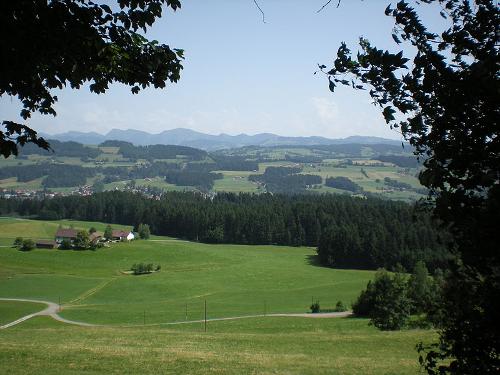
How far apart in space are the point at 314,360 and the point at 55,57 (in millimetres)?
15697

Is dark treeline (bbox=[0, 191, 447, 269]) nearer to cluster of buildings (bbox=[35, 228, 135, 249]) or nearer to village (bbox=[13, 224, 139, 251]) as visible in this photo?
cluster of buildings (bbox=[35, 228, 135, 249])

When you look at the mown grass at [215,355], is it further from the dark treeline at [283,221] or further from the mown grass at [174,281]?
the dark treeline at [283,221]

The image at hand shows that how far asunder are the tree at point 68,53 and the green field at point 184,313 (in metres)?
10.9

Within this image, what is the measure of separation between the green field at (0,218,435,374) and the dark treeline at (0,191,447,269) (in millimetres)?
6218

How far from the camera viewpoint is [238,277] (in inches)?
2817

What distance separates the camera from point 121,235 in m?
99.1

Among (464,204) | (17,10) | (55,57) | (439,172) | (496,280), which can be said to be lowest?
(496,280)

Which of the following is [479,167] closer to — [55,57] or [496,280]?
[496,280]

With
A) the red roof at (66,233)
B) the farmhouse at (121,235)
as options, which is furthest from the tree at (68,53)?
the farmhouse at (121,235)

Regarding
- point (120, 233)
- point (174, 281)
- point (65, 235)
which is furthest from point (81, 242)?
point (174, 281)

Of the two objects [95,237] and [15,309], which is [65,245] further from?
[15,309]

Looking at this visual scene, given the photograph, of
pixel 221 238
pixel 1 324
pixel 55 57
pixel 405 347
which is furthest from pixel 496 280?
pixel 221 238

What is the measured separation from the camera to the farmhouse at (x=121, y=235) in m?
97.7

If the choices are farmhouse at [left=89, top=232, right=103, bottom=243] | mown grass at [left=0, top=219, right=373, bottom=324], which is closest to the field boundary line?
mown grass at [left=0, top=219, right=373, bottom=324]
